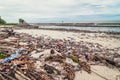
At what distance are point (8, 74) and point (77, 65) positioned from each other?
3989mm

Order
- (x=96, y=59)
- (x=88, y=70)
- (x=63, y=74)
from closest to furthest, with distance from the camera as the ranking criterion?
1. (x=63, y=74)
2. (x=88, y=70)
3. (x=96, y=59)

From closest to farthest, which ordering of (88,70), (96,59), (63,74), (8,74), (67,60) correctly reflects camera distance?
1. (8,74)
2. (63,74)
3. (88,70)
4. (67,60)
5. (96,59)

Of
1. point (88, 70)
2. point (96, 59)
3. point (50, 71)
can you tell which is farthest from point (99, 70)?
point (50, 71)

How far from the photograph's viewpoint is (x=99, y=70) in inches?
407

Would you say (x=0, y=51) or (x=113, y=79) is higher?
(x=0, y=51)

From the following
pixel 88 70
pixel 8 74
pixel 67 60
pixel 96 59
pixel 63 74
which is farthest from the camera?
pixel 96 59

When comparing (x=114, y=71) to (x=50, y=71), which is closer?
(x=50, y=71)

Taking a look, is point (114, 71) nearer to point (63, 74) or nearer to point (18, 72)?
point (63, 74)

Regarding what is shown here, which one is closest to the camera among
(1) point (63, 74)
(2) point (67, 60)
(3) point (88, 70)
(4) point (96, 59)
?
(1) point (63, 74)

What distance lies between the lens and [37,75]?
8.37 metres

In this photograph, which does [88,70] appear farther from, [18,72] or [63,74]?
[18,72]

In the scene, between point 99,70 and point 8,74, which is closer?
point 8,74

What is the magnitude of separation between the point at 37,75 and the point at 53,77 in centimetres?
77

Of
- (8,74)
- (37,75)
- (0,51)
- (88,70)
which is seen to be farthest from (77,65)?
(0,51)
